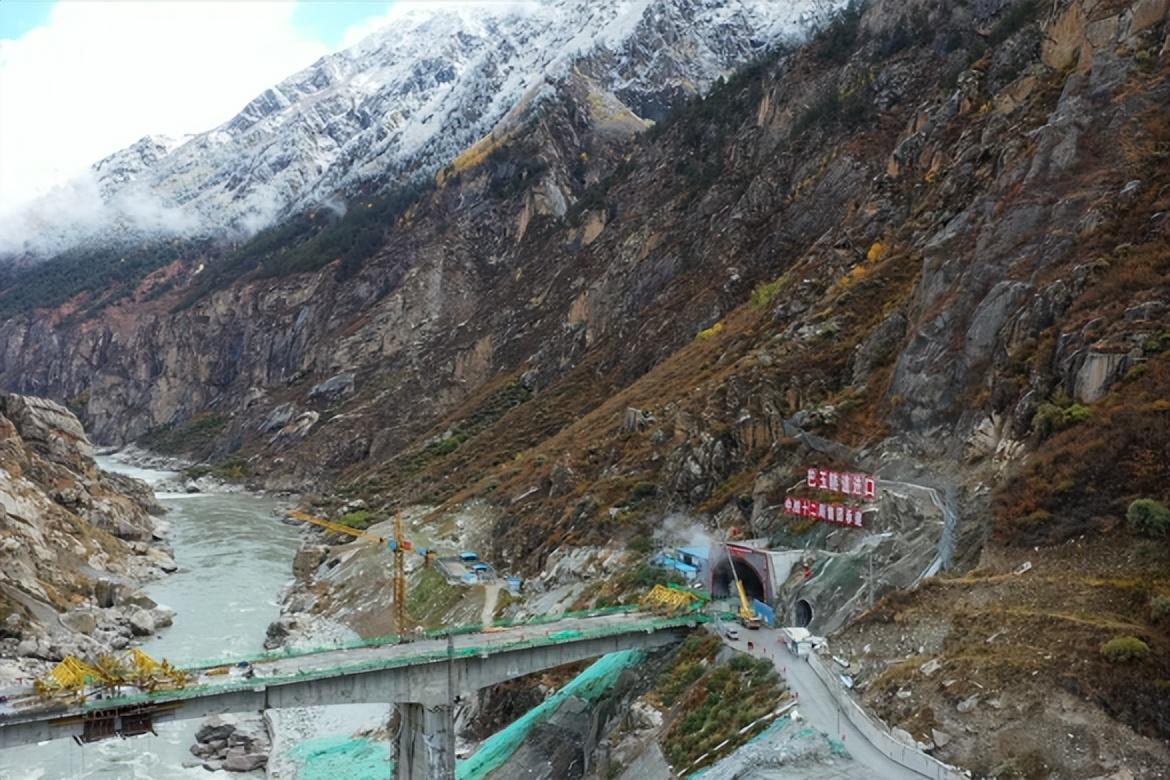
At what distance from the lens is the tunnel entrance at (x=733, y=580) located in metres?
45.7

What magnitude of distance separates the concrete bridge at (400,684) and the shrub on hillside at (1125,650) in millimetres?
19576

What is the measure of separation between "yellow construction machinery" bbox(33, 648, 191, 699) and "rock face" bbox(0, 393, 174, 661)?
2948 cm

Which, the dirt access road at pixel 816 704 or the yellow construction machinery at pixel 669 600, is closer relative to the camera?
the dirt access road at pixel 816 704

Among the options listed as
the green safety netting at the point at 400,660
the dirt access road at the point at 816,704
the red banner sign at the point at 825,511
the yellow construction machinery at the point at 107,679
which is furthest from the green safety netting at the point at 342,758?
the red banner sign at the point at 825,511

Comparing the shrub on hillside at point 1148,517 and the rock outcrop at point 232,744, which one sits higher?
the shrub on hillside at point 1148,517

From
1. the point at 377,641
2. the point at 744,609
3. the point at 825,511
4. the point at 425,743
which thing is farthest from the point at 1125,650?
the point at 377,641

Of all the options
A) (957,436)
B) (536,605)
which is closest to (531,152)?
(536,605)

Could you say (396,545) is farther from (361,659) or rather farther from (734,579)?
(361,659)

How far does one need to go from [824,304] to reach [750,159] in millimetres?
51150

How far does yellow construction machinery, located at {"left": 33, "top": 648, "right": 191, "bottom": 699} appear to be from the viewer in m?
31.0

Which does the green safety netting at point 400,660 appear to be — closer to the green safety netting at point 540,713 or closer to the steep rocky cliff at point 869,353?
the green safety netting at point 540,713

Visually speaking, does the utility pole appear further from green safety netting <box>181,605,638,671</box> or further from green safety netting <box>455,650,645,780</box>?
green safety netting <box>181,605,638,671</box>

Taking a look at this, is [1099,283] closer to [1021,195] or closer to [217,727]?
[1021,195]

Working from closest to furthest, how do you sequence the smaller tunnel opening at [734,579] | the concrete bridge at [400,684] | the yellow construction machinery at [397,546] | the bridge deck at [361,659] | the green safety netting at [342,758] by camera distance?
1. the bridge deck at [361,659]
2. the concrete bridge at [400,684]
3. the green safety netting at [342,758]
4. the smaller tunnel opening at [734,579]
5. the yellow construction machinery at [397,546]
